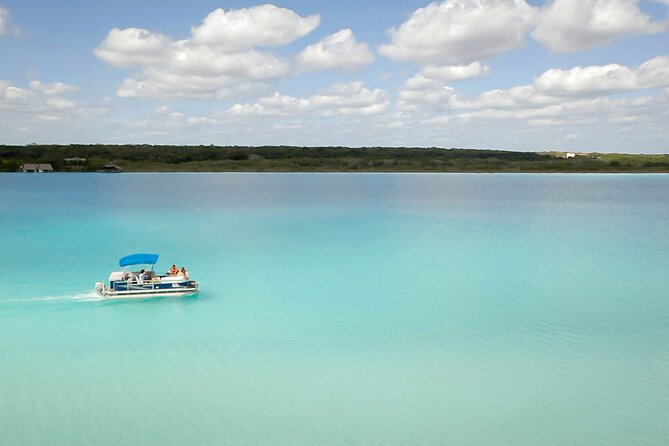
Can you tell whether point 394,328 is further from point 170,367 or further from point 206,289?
point 206,289

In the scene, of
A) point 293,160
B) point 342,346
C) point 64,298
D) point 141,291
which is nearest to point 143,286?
point 141,291

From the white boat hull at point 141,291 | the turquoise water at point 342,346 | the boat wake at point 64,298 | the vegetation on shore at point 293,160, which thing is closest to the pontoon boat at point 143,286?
the white boat hull at point 141,291

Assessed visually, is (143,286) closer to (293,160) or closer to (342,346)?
(342,346)

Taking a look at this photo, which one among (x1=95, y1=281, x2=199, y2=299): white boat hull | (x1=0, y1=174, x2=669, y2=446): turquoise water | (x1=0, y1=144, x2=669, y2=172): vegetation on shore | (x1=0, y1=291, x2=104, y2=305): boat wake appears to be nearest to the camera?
(x1=0, y1=174, x2=669, y2=446): turquoise water

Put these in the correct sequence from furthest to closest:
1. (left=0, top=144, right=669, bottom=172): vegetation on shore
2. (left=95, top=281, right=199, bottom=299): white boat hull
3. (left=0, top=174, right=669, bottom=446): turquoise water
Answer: (left=0, top=144, right=669, bottom=172): vegetation on shore < (left=95, top=281, right=199, bottom=299): white boat hull < (left=0, top=174, right=669, bottom=446): turquoise water

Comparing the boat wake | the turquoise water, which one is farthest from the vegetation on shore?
the boat wake

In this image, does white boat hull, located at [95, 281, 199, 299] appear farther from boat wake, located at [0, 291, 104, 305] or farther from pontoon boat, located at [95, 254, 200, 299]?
boat wake, located at [0, 291, 104, 305]
